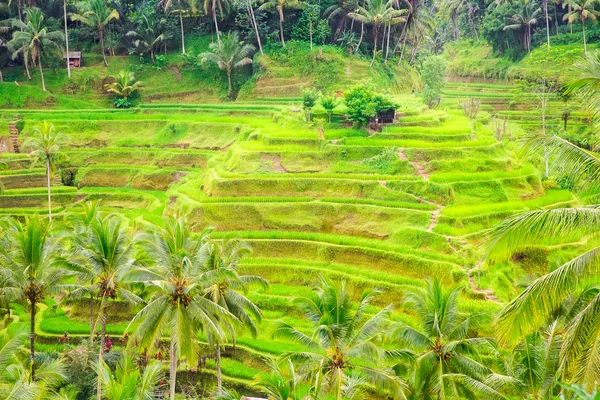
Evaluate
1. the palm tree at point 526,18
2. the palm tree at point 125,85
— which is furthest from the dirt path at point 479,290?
the palm tree at point 526,18

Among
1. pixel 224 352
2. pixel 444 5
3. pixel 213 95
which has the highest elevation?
pixel 444 5

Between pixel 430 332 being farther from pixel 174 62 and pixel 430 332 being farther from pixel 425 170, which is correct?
pixel 174 62

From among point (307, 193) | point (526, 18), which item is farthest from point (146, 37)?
point (526, 18)

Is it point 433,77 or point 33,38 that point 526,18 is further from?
point 33,38

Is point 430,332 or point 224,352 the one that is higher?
point 430,332

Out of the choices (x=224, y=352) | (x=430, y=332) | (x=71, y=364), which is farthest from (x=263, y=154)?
(x=430, y=332)

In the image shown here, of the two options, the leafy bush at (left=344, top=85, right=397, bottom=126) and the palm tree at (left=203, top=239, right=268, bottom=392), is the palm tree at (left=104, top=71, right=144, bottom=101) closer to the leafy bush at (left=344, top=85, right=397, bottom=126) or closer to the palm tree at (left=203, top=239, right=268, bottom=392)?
the leafy bush at (left=344, top=85, right=397, bottom=126)
